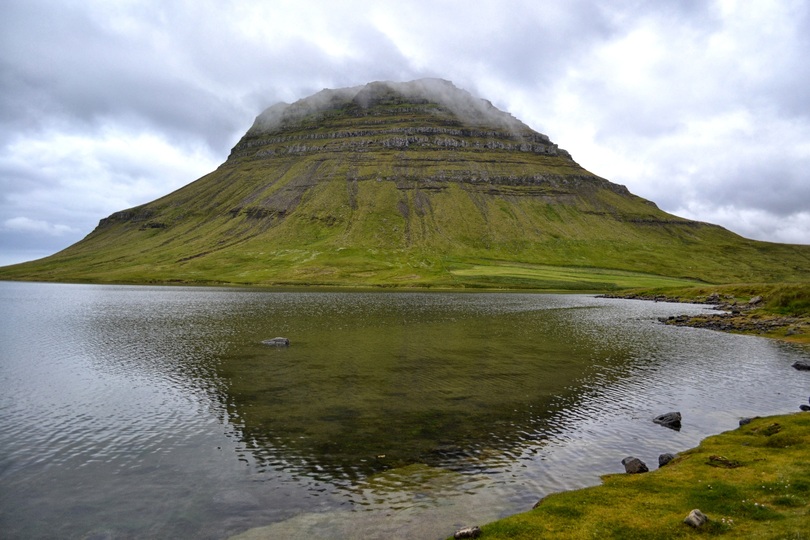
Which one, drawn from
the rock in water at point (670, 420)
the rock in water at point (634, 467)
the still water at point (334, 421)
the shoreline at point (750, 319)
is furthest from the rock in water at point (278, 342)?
the shoreline at point (750, 319)

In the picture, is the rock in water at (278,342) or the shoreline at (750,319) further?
the shoreline at (750,319)

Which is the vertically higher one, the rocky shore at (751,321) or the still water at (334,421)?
the rocky shore at (751,321)

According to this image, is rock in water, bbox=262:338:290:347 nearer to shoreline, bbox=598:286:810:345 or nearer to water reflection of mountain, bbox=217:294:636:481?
water reflection of mountain, bbox=217:294:636:481

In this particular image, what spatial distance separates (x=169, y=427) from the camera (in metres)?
32.8

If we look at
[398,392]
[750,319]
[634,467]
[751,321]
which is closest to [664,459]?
[634,467]

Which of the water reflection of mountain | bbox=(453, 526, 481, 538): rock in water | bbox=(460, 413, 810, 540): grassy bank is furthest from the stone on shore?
bbox=(453, 526, 481, 538): rock in water

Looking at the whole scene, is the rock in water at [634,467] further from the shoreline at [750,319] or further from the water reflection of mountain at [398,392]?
the shoreline at [750,319]

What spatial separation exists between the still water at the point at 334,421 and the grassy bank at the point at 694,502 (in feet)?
8.00

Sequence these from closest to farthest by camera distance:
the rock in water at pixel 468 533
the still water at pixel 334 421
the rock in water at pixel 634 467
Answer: the rock in water at pixel 468 533, the still water at pixel 334 421, the rock in water at pixel 634 467

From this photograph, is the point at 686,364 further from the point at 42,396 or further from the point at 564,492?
the point at 42,396

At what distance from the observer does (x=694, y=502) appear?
19.9m

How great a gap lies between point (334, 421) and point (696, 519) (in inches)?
905

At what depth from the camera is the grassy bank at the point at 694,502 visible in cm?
1742

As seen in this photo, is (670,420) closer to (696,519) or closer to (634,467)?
(634,467)
